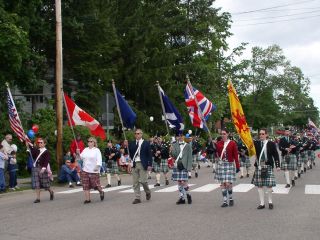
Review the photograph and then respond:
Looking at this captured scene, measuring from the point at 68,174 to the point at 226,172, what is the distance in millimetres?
9365

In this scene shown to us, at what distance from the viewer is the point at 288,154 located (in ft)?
59.3

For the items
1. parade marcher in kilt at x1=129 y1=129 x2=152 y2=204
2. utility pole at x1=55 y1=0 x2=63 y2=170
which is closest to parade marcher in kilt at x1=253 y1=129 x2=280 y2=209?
parade marcher in kilt at x1=129 y1=129 x2=152 y2=204

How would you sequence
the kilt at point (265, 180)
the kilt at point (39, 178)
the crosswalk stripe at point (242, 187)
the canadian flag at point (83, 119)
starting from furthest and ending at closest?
the canadian flag at point (83, 119)
the crosswalk stripe at point (242, 187)
the kilt at point (39, 178)
the kilt at point (265, 180)

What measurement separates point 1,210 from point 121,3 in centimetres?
3204

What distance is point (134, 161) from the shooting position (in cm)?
1389

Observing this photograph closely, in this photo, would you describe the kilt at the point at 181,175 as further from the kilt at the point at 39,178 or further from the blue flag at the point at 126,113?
the blue flag at the point at 126,113

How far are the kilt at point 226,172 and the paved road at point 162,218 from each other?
0.68 m

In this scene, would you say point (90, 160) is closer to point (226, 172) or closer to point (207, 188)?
point (226, 172)

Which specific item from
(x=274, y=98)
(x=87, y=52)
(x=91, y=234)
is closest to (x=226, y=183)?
(x=91, y=234)

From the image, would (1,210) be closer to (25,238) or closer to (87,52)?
(25,238)

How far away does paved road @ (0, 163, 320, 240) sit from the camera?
8.88 meters

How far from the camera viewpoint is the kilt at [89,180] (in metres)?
14.0

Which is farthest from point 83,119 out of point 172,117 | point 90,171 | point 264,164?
point 264,164

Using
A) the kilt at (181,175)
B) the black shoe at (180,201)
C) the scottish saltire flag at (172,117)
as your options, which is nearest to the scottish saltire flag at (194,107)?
the scottish saltire flag at (172,117)
